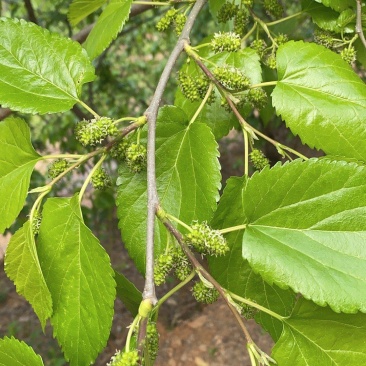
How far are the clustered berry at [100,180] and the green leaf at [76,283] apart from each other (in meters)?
0.06

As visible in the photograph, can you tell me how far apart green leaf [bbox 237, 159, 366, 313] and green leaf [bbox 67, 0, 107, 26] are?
667 millimetres

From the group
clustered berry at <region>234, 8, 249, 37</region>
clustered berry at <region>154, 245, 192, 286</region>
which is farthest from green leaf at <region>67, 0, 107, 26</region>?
clustered berry at <region>154, 245, 192, 286</region>

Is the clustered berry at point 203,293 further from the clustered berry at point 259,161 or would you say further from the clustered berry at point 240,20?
the clustered berry at point 240,20

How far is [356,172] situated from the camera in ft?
1.96

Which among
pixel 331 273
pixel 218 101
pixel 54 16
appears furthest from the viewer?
pixel 54 16

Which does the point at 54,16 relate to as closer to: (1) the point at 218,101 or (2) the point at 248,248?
(1) the point at 218,101

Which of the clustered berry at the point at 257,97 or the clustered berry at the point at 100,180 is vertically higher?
the clustered berry at the point at 257,97

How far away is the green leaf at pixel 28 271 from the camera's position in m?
0.66

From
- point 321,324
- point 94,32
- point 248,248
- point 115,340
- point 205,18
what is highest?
point 94,32

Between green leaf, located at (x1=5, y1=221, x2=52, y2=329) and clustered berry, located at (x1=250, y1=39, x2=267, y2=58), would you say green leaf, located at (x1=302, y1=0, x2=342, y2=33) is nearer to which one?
clustered berry, located at (x1=250, y1=39, x2=267, y2=58)

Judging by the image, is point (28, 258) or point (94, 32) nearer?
point (28, 258)

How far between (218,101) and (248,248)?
1.26ft

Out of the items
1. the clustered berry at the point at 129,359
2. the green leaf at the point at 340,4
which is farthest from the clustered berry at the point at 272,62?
the clustered berry at the point at 129,359

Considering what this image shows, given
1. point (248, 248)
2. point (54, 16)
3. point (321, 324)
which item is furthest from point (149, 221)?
point (54, 16)
